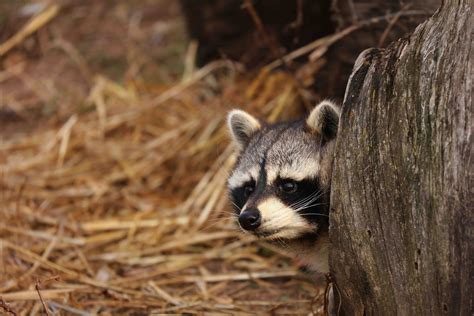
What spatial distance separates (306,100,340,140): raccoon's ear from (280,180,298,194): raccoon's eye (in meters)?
0.39

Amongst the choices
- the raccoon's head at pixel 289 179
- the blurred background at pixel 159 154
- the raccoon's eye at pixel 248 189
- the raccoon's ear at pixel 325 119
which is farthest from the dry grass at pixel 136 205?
the raccoon's ear at pixel 325 119

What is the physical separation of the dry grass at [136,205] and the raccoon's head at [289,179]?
1.39 feet

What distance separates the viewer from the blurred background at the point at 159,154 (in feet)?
17.5

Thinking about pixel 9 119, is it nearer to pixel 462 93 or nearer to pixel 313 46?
pixel 313 46

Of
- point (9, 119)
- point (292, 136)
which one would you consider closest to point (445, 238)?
point (292, 136)

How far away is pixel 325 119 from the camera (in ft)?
14.6

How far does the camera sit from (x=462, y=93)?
3191 millimetres

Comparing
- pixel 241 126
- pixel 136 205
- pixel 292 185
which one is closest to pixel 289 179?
pixel 292 185

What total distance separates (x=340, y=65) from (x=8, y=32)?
6.70m

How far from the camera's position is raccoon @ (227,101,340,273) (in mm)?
4145

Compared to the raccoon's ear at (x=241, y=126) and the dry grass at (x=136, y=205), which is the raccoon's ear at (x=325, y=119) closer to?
the raccoon's ear at (x=241, y=126)

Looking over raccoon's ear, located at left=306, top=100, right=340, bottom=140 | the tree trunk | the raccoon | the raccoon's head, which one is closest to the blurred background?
the raccoon

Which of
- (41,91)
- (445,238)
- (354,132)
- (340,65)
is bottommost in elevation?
(445,238)

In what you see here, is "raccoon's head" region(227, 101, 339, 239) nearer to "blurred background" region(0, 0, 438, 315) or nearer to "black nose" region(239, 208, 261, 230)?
"black nose" region(239, 208, 261, 230)
